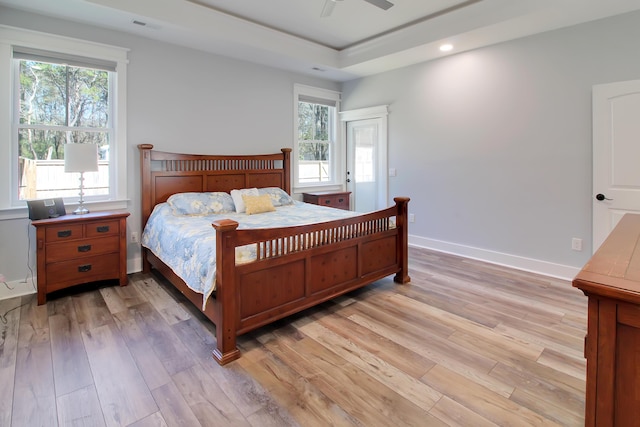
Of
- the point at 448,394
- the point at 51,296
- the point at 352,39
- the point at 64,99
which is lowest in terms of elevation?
the point at 448,394

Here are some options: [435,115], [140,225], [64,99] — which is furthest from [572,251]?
[64,99]

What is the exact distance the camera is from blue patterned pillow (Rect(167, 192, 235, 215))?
3.75m

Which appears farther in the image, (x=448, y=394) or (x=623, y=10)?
(x=623, y=10)

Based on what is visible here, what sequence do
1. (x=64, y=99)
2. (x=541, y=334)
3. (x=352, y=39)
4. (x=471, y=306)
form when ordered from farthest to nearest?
(x=352, y=39), (x=64, y=99), (x=471, y=306), (x=541, y=334)

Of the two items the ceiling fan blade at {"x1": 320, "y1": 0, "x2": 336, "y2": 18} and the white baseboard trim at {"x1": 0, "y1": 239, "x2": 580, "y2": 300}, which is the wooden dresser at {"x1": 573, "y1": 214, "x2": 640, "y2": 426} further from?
the white baseboard trim at {"x1": 0, "y1": 239, "x2": 580, "y2": 300}

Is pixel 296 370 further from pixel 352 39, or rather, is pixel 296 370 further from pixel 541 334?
pixel 352 39

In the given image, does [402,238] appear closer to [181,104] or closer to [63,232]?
[181,104]

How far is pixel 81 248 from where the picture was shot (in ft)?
10.6

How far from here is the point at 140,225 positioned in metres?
4.01

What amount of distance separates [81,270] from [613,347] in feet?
12.6

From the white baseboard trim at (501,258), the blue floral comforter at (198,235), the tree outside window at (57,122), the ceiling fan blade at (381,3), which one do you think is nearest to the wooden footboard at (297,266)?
the blue floral comforter at (198,235)

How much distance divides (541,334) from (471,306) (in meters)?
0.58

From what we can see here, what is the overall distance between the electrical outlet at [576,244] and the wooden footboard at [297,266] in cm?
182

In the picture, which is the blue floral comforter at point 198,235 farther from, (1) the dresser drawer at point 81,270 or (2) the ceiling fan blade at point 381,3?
(2) the ceiling fan blade at point 381,3
